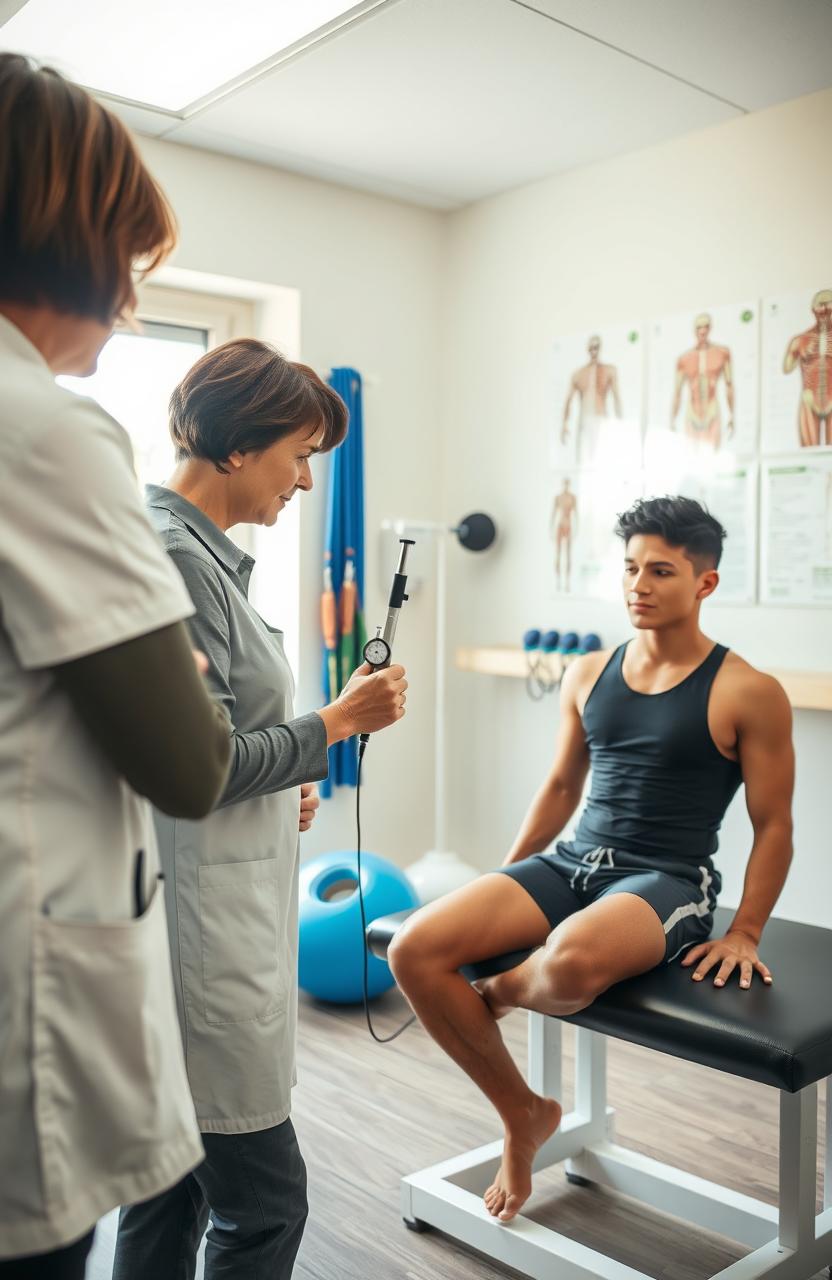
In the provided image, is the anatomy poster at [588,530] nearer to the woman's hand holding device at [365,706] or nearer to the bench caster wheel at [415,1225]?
the bench caster wheel at [415,1225]

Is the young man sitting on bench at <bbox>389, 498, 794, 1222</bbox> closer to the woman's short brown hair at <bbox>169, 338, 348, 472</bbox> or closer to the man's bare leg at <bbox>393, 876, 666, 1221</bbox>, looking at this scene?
the man's bare leg at <bbox>393, 876, 666, 1221</bbox>

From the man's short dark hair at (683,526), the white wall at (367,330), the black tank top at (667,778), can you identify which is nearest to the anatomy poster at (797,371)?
the man's short dark hair at (683,526)

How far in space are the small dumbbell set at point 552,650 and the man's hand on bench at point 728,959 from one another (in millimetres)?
1621

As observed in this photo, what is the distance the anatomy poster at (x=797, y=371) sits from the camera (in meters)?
2.92

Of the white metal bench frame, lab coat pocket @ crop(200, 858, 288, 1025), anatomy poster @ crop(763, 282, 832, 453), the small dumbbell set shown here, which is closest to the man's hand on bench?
the white metal bench frame

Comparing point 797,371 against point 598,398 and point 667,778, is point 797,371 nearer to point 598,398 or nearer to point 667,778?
point 598,398

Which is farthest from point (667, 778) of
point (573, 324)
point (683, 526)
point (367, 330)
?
point (367, 330)

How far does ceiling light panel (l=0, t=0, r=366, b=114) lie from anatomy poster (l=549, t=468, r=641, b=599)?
1.47m

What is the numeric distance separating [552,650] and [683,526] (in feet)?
4.59

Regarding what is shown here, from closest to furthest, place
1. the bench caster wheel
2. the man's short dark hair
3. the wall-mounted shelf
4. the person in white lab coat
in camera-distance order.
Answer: the person in white lab coat → the bench caster wheel → the man's short dark hair → the wall-mounted shelf

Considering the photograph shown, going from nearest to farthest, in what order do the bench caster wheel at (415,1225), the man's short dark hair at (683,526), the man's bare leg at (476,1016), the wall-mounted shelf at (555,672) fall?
the man's bare leg at (476,1016) < the bench caster wheel at (415,1225) < the man's short dark hair at (683,526) < the wall-mounted shelf at (555,672)

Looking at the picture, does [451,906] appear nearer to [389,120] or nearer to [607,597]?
[607,597]

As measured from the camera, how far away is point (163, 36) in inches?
101

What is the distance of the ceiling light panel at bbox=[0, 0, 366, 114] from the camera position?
245 centimetres
